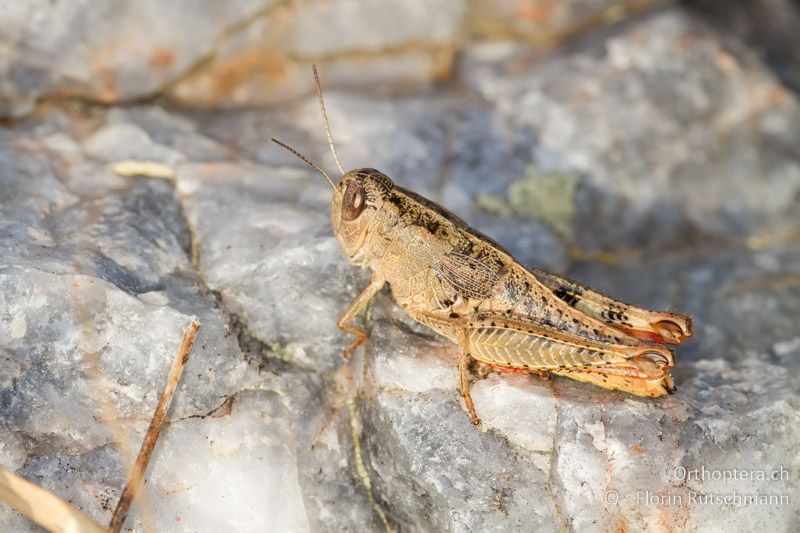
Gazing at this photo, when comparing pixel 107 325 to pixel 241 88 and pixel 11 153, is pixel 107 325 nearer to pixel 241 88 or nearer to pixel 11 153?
pixel 11 153

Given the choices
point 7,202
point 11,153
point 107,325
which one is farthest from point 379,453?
point 11,153

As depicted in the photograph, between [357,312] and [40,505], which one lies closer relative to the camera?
[40,505]

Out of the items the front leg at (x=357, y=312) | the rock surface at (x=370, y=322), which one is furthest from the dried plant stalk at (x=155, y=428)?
the front leg at (x=357, y=312)

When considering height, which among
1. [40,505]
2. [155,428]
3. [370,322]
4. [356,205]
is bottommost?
[40,505]

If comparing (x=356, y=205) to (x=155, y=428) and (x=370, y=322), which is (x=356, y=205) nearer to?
(x=370, y=322)

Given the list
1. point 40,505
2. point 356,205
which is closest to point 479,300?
point 356,205

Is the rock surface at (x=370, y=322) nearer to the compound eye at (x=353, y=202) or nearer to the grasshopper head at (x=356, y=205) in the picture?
the grasshopper head at (x=356, y=205)
